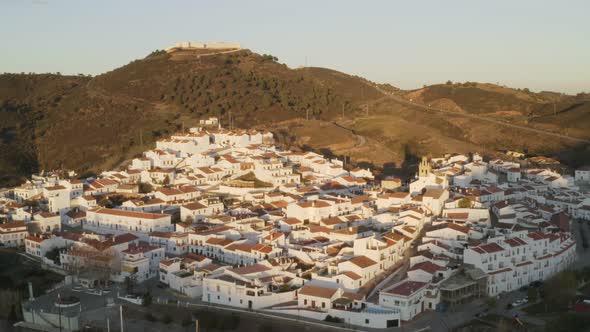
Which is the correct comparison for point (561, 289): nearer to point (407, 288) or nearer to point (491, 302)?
point (491, 302)

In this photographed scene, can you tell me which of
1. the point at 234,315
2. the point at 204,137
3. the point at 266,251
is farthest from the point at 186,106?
the point at 234,315

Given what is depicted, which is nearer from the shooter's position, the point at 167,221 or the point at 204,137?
the point at 167,221

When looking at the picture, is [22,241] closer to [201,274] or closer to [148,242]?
[148,242]

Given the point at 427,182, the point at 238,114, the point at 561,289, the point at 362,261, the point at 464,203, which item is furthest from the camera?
the point at 238,114

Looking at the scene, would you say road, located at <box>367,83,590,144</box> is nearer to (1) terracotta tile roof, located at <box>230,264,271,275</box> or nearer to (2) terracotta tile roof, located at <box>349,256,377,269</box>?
(2) terracotta tile roof, located at <box>349,256,377,269</box>

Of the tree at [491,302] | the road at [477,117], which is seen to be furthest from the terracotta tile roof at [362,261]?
the road at [477,117]

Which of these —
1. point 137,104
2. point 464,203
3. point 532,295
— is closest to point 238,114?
point 137,104

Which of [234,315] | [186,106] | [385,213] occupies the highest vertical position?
[186,106]

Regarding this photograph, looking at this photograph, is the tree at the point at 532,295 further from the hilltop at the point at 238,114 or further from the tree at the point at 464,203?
the hilltop at the point at 238,114
